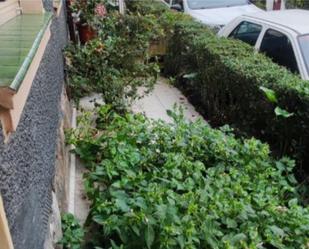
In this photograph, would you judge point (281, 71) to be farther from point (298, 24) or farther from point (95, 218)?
point (95, 218)

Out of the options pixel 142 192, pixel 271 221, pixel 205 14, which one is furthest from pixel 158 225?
pixel 205 14

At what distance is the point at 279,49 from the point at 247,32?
119 centimetres

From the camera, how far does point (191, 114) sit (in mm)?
6863

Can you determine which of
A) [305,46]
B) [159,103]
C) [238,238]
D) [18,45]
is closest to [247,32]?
[305,46]

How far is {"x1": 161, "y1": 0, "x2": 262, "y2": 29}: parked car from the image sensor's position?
9664 millimetres

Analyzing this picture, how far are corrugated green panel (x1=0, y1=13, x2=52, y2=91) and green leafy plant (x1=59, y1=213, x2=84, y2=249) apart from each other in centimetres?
135

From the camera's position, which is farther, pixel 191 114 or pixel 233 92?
pixel 191 114

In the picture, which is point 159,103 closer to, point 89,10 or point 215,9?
point 89,10

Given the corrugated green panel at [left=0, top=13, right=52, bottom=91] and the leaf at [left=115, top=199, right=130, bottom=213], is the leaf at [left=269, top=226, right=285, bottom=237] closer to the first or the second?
the leaf at [left=115, top=199, right=130, bottom=213]

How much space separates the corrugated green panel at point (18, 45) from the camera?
154cm

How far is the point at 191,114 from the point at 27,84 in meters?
5.13

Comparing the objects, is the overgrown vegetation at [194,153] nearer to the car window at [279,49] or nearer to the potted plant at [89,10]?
the car window at [279,49]

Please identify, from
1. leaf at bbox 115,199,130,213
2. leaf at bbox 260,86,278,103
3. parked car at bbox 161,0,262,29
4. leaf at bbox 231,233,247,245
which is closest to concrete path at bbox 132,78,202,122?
leaf at bbox 260,86,278,103

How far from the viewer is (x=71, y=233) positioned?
2910 millimetres
